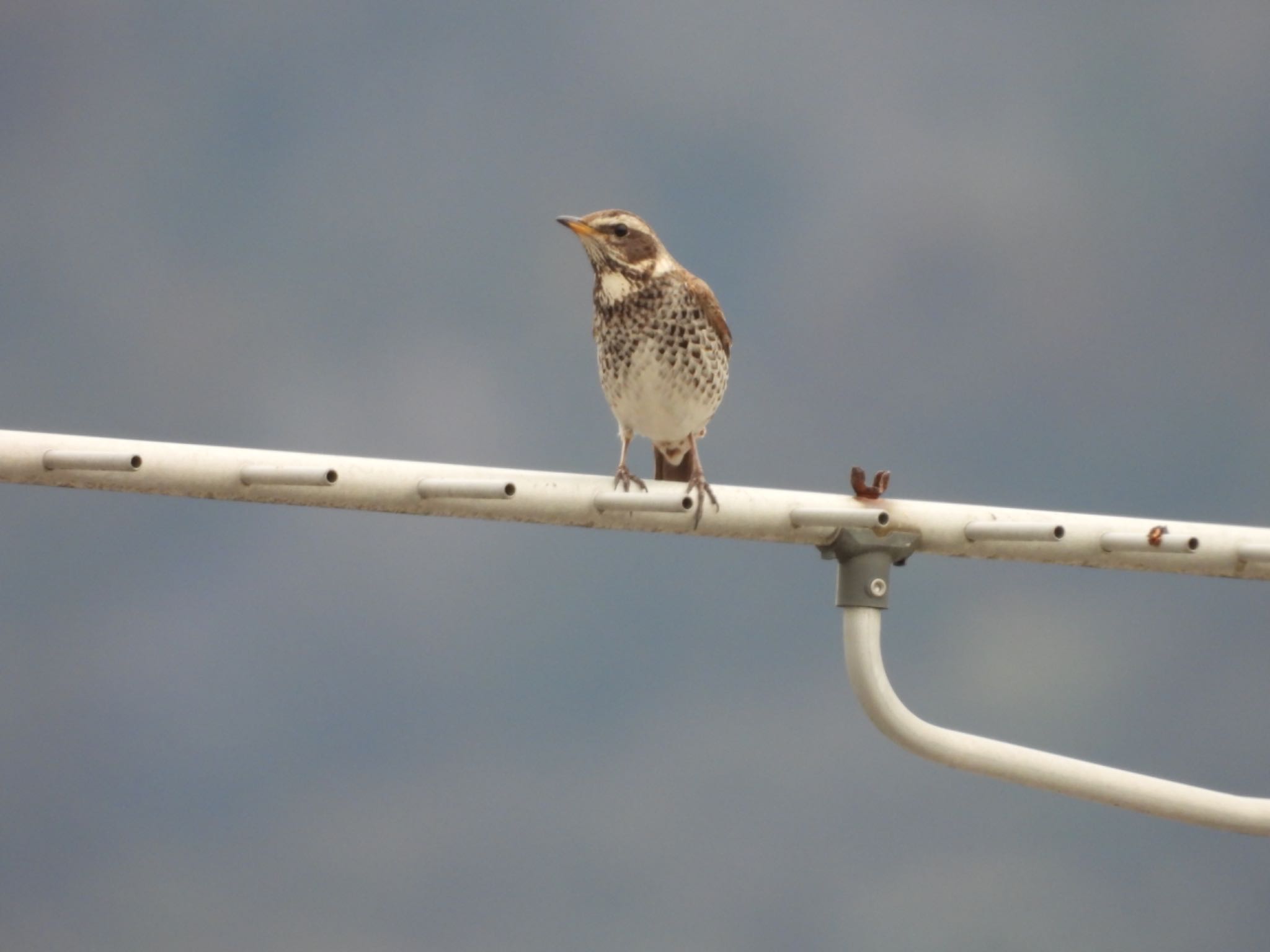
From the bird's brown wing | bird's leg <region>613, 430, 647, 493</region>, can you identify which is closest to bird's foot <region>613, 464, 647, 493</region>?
bird's leg <region>613, 430, 647, 493</region>

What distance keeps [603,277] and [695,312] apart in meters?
0.39

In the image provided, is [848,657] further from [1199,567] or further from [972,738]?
[1199,567]

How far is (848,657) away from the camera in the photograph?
4492 millimetres

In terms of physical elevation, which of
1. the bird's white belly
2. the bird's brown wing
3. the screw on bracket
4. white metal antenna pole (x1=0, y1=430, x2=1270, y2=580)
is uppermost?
the bird's brown wing

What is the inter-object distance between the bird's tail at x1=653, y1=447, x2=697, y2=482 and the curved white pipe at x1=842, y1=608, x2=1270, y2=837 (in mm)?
2237

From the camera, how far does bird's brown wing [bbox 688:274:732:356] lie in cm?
634

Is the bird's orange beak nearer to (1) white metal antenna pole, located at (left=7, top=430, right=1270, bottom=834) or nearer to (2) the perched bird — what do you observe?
(2) the perched bird

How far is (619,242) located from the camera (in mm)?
6230

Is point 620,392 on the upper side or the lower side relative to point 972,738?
upper

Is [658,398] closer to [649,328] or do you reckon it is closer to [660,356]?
[660,356]

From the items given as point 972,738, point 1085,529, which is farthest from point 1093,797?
point 1085,529

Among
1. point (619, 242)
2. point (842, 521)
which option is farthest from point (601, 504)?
point (619, 242)

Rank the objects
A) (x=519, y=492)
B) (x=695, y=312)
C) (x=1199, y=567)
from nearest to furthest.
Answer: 1. (x=519, y=492)
2. (x=1199, y=567)
3. (x=695, y=312)

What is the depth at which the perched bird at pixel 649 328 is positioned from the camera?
622cm
